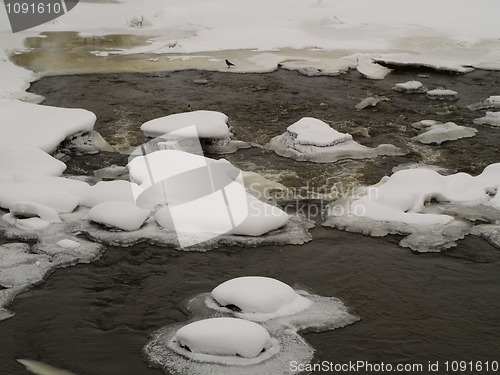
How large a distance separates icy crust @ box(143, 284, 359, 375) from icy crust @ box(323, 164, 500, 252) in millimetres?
1625

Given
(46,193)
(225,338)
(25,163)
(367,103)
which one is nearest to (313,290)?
(225,338)

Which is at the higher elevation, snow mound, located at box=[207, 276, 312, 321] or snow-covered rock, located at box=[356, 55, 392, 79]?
snow-covered rock, located at box=[356, 55, 392, 79]

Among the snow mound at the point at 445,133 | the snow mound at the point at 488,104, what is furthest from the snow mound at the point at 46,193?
the snow mound at the point at 488,104

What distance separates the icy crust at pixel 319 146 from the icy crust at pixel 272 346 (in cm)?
379

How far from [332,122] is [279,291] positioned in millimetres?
6061

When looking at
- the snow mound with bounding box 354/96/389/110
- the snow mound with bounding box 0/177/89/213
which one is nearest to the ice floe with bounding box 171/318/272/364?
the snow mound with bounding box 0/177/89/213

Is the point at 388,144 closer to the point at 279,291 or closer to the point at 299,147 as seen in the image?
the point at 299,147

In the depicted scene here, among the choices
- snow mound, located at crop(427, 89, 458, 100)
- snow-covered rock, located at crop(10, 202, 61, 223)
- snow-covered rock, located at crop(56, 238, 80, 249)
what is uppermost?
snow-covered rock, located at crop(10, 202, 61, 223)

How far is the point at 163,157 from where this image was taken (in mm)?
8117

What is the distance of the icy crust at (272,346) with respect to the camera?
457cm

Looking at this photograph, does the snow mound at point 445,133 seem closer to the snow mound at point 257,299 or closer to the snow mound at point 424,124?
the snow mound at point 424,124

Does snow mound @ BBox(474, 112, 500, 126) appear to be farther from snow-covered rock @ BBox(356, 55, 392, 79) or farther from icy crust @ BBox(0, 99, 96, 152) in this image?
icy crust @ BBox(0, 99, 96, 152)

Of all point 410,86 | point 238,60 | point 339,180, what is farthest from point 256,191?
point 238,60

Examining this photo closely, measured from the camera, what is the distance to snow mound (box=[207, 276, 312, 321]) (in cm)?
525
